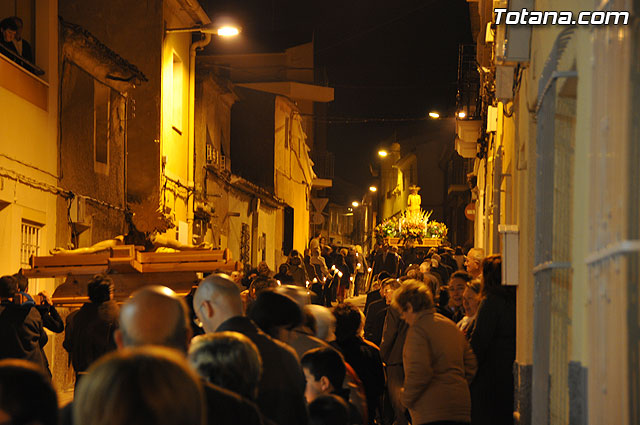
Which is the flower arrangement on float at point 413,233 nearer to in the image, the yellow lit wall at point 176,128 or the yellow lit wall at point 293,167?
the yellow lit wall at point 176,128

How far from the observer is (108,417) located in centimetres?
255

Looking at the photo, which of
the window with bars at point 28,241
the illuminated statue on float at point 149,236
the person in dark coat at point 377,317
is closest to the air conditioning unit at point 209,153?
the window with bars at point 28,241

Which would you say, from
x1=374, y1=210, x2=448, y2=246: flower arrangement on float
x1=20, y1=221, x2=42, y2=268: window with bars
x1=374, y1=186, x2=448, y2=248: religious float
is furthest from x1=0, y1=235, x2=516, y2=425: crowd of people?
x1=374, y1=210, x2=448, y2=246: flower arrangement on float

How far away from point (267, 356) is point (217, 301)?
1.72ft

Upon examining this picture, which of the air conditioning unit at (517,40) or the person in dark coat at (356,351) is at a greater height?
the air conditioning unit at (517,40)

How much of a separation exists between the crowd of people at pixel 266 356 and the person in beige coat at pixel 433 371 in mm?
10

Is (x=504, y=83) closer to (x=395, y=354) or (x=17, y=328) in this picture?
(x=395, y=354)

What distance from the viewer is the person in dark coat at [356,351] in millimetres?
8477

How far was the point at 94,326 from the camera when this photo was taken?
382 inches

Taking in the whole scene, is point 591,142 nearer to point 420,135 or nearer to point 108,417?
point 108,417

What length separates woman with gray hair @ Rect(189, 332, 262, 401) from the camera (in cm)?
402
